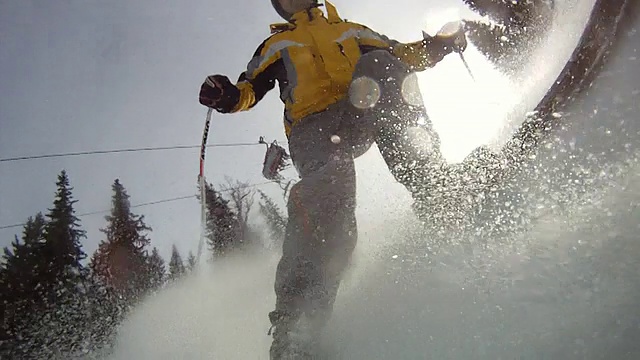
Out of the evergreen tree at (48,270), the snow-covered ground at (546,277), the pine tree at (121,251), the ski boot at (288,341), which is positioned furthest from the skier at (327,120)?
the pine tree at (121,251)

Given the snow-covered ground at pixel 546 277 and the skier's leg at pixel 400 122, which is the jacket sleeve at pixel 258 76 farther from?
the snow-covered ground at pixel 546 277

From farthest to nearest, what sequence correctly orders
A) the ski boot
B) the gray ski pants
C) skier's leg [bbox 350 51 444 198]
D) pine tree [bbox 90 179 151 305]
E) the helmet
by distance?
pine tree [bbox 90 179 151 305] < the helmet < skier's leg [bbox 350 51 444 198] < the gray ski pants < the ski boot

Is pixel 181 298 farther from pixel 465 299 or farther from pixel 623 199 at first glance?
pixel 623 199

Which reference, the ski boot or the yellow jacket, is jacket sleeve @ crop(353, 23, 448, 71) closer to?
the yellow jacket

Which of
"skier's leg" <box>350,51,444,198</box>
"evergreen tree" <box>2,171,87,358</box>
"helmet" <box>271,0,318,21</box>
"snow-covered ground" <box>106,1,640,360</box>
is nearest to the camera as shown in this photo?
"snow-covered ground" <box>106,1,640,360</box>

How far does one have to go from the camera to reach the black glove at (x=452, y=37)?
2936mm

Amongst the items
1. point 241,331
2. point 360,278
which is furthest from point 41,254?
point 360,278

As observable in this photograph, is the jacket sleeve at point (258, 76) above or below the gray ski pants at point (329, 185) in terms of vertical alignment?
above

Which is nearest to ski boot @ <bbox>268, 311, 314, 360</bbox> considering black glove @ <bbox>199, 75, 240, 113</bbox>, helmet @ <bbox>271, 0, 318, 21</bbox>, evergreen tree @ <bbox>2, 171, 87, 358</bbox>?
black glove @ <bbox>199, 75, 240, 113</bbox>

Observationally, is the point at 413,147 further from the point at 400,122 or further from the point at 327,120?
the point at 327,120

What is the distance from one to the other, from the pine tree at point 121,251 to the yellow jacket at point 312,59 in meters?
8.69

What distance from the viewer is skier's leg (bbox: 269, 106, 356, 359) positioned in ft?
7.07

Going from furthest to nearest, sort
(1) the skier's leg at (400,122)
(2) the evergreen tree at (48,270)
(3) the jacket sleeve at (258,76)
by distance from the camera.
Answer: (2) the evergreen tree at (48,270) → (3) the jacket sleeve at (258,76) → (1) the skier's leg at (400,122)

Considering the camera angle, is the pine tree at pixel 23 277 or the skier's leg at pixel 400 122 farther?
the pine tree at pixel 23 277
